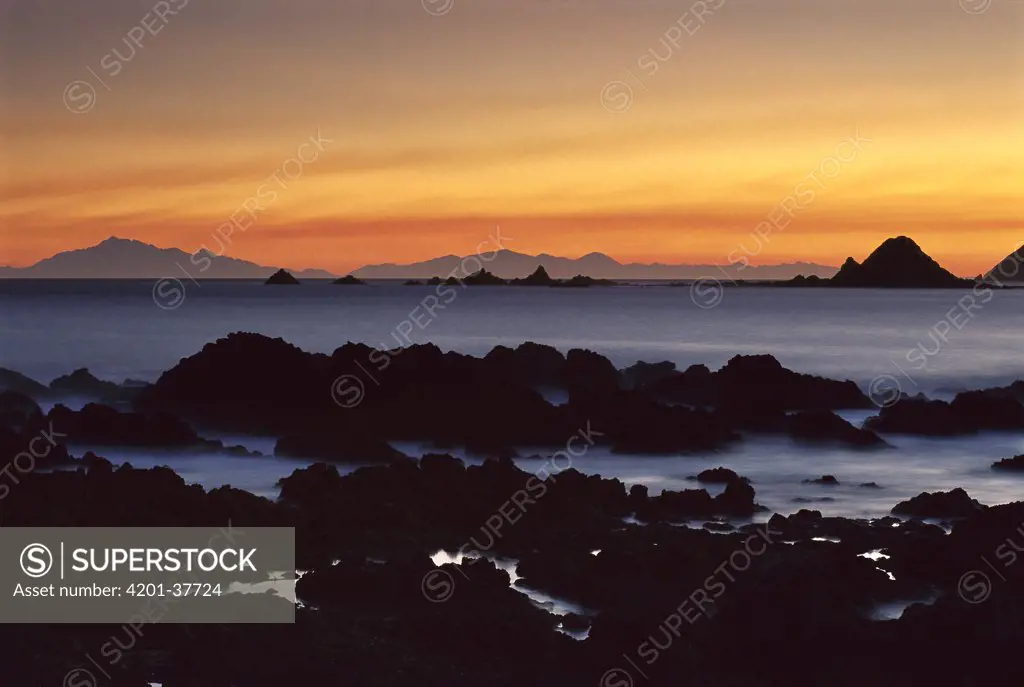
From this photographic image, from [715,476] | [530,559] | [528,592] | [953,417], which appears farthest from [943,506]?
[953,417]

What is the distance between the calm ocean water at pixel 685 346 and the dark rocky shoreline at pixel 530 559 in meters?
1.20

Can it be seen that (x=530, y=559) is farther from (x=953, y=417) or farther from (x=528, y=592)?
(x=953, y=417)

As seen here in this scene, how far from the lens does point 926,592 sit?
1345cm

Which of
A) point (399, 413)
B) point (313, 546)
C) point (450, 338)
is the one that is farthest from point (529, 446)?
point (450, 338)

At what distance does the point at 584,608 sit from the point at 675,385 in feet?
68.6

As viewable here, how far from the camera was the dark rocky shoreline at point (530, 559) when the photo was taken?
10.7 meters

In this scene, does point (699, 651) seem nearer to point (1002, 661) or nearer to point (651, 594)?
point (651, 594)

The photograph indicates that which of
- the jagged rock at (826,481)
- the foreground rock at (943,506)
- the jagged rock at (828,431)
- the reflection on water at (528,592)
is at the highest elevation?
the jagged rock at (828,431)

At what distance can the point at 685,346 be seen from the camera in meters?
69.3

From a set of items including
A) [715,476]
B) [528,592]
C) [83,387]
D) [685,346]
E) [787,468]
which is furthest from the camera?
[685,346]

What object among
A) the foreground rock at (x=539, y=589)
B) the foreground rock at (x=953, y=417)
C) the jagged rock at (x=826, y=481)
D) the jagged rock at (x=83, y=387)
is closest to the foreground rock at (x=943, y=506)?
the foreground rock at (x=539, y=589)

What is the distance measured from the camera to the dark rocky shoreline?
35.1 feet

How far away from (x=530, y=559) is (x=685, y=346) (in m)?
56.1

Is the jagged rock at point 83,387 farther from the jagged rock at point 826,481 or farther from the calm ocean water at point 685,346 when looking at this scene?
the jagged rock at point 826,481
